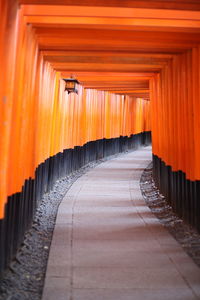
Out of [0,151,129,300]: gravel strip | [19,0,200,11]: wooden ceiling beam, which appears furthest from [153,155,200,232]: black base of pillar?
[19,0,200,11]: wooden ceiling beam

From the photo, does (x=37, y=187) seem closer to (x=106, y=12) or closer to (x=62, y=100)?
(x=62, y=100)

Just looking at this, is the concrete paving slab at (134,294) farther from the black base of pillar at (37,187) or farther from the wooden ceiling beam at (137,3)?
the wooden ceiling beam at (137,3)

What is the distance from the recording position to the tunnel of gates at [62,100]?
4527mm

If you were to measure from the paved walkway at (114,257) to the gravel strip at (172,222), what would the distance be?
15 centimetres

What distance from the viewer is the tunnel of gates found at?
178 inches

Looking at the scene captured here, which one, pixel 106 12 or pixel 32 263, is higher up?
pixel 106 12

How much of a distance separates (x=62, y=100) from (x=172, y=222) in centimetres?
535

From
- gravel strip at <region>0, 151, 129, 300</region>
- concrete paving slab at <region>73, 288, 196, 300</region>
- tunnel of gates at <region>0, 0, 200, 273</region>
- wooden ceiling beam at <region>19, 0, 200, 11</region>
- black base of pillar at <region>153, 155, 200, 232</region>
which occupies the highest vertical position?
wooden ceiling beam at <region>19, 0, 200, 11</region>

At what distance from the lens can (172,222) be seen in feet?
25.0

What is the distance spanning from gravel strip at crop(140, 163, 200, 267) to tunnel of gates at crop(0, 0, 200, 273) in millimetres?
179

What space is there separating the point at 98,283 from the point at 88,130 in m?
11.9

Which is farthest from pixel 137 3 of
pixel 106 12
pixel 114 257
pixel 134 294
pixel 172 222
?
pixel 172 222

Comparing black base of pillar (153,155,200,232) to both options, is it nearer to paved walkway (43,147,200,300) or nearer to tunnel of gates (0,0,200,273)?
tunnel of gates (0,0,200,273)

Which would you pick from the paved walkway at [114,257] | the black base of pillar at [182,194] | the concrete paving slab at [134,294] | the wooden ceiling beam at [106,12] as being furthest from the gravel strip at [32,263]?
the wooden ceiling beam at [106,12]
